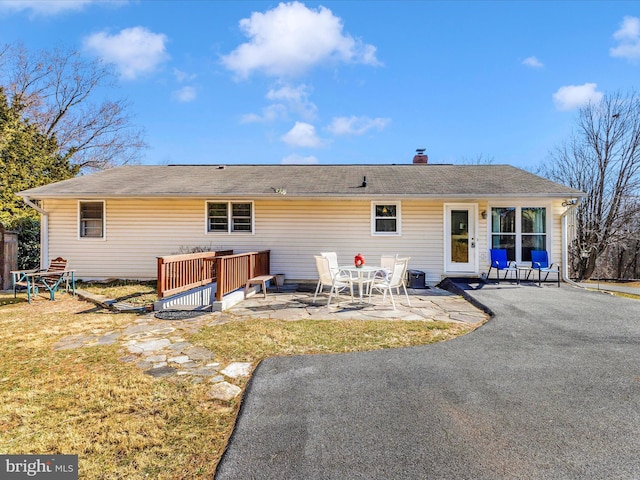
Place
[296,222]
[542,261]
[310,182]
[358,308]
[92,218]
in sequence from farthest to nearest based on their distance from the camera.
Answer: [310,182], [92,218], [296,222], [542,261], [358,308]

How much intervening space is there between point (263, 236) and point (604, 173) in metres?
19.3

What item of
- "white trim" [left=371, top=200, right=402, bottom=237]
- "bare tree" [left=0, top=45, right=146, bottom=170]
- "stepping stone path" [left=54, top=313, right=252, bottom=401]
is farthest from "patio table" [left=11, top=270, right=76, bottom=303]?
"bare tree" [left=0, top=45, right=146, bottom=170]

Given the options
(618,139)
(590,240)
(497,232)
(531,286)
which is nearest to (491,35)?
(497,232)

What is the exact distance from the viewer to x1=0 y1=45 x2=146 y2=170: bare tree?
716 inches

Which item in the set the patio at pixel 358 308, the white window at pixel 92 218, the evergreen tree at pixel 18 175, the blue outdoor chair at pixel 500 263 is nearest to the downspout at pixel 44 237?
the white window at pixel 92 218

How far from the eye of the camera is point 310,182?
10398mm

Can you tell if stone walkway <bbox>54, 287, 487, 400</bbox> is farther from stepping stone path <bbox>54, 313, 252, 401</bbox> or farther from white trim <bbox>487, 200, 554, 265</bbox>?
white trim <bbox>487, 200, 554, 265</bbox>

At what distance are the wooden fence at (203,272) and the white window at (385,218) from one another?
143 inches

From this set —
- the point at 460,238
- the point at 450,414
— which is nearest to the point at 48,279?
the point at 450,414

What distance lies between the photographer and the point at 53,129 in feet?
64.2

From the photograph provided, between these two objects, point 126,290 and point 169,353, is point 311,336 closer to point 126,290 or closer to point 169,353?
point 169,353

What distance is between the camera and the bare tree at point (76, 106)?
18.2 metres

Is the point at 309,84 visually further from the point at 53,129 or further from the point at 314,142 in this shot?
the point at 53,129

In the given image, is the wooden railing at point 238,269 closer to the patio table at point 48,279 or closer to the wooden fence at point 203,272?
the wooden fence at point 203,272
